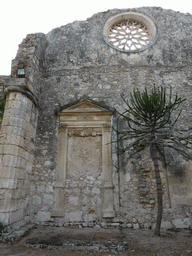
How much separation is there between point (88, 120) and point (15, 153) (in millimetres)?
2497

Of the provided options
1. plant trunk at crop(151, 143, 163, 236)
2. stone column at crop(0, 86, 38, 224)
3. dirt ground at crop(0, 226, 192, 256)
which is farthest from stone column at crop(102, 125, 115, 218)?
stone column at crop(0, 86, 38, 224)

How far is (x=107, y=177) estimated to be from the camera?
221 inches

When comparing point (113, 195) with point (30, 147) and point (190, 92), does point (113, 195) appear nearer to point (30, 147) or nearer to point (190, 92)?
point (30, 147)

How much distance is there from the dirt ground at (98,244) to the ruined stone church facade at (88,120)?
73 centimetres

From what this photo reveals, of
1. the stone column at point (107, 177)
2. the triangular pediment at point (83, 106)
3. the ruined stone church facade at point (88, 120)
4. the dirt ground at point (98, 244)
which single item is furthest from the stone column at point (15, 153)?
the stone column at point (107, 177)

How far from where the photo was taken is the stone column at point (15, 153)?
14.7 feet

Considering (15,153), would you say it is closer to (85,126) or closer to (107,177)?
(85,126)

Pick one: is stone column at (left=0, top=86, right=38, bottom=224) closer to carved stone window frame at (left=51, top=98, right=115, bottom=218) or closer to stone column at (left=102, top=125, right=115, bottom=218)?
carved stone window frame at (left=51, top=98, right=115, bottom=218)

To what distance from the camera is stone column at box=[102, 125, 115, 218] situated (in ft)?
17.3

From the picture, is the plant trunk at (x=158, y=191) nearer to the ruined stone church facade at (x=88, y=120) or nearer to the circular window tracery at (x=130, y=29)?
the ruined stone church facade at (x=88, y=120)

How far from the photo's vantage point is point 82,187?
562 cm

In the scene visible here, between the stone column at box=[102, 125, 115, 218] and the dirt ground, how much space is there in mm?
745

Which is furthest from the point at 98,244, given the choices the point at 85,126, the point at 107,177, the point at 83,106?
the point at 83,106

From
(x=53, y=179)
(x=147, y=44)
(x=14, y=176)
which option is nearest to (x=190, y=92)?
(x=147, y=44)
